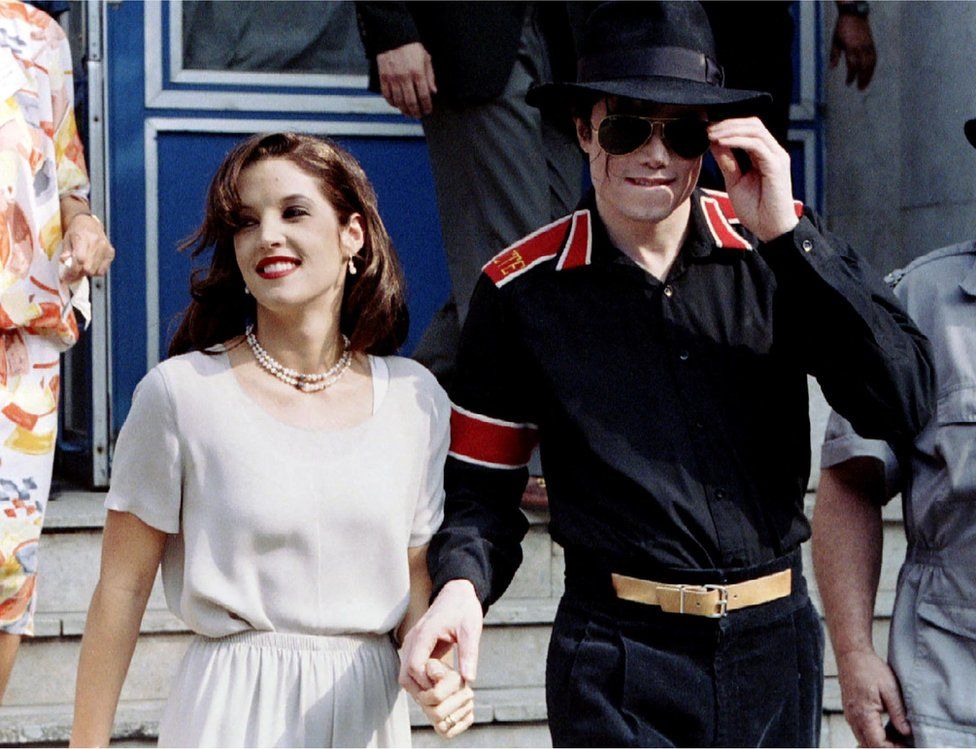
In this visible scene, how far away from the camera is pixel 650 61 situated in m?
2.91

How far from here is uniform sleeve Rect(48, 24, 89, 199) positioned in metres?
3.68

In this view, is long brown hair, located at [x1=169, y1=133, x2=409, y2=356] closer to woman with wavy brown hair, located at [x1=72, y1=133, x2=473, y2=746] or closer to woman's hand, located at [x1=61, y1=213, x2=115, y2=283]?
woman with wavy brown hair, located at [x1=72, y1=133, x2=473, y2=746]

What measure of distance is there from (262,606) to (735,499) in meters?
0.78

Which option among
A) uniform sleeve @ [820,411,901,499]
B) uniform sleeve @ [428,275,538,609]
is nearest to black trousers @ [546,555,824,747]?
uniform sleeve @ [428,275,538,609]

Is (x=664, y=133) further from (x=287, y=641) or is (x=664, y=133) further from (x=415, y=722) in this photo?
(x=415, y=722)

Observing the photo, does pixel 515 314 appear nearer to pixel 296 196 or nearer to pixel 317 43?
pixel 296 196

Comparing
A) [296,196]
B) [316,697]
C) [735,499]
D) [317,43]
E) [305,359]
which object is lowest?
[316,697]

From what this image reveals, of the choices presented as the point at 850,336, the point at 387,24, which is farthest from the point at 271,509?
the point at 387,24

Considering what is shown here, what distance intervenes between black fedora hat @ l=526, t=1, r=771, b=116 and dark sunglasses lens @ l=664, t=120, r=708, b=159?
0.04m

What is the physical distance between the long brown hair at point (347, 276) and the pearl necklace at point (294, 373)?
5 cm

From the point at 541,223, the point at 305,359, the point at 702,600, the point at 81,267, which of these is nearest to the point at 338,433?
the point at 305,359

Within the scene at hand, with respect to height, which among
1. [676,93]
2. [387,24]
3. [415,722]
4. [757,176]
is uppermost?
[387,24]

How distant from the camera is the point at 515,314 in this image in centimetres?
291

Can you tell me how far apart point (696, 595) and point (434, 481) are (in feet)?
1.54
